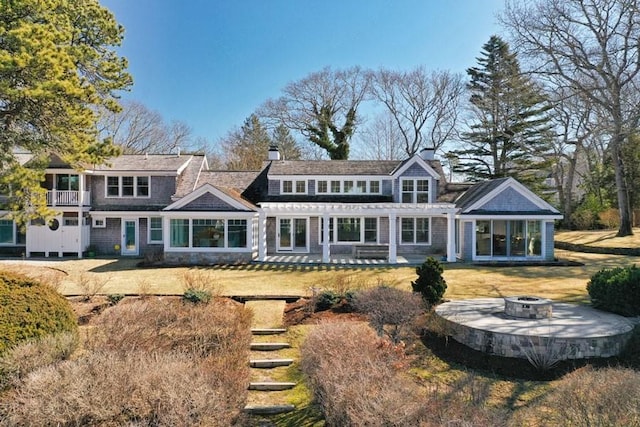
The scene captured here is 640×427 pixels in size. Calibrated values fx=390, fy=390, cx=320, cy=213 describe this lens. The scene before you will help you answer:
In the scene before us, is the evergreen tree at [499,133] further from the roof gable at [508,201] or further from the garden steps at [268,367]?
the garden steps at [268,367]

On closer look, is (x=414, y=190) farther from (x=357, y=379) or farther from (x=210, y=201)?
(x=357, y=379)

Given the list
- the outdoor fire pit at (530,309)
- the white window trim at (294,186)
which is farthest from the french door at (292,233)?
the outdoor fire pit at (530,309)

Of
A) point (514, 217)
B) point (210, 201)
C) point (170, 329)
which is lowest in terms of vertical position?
point (170, 329)

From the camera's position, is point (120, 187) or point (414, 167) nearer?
point (414, 167)

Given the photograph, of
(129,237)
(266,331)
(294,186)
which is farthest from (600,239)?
(129,237)

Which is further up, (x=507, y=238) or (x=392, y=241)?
(x=507, y=238)

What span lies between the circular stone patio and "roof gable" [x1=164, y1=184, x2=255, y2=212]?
14504mm

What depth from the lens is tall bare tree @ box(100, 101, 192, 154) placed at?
44938 mm

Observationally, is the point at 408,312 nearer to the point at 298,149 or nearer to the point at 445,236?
the point at 445,236

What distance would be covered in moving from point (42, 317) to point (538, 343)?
34.4 ft

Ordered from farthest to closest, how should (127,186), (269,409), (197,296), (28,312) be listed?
(127,186) → (197,296) → (28,312) → (269,409)

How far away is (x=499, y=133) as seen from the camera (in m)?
38.9

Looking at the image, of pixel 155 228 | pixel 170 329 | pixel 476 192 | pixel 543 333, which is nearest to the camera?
pixel 170 329

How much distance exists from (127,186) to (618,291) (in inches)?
1055
